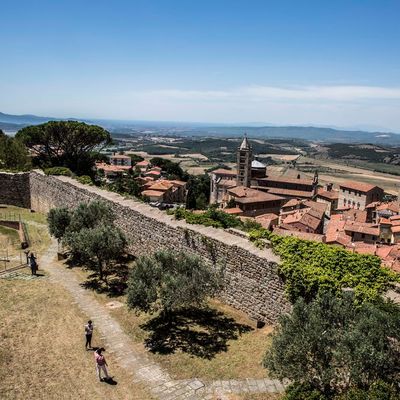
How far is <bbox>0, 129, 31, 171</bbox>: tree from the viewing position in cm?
3931

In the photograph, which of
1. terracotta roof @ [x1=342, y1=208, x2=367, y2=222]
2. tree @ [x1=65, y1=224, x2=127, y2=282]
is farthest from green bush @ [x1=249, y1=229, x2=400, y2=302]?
terracotta roof @ [x1=342, y1=208, x2=367, y2=222]

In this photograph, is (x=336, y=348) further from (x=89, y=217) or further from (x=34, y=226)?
(x=34, y=226)

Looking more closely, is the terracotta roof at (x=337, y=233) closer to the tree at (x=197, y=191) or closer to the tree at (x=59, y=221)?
the tree at (x=59, y=221)

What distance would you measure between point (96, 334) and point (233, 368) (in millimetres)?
4880

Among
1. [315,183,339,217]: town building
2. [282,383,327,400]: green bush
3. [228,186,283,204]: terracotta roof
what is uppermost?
[282,383,327,400]: green bush

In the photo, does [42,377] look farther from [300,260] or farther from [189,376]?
[300,260]

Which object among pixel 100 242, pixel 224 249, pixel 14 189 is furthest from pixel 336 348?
pixel 14 189

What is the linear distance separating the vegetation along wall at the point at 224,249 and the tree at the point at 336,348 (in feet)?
13.5

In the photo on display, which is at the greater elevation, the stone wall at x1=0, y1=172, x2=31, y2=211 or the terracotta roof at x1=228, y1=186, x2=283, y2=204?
the stone wall at x1=0, y1=172, x2=31, y2=211

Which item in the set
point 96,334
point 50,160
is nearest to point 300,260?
point 96,334

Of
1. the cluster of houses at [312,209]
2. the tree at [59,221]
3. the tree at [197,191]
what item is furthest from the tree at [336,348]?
the tree at [197,191]

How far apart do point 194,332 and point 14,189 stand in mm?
27964

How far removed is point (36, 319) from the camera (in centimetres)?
1374

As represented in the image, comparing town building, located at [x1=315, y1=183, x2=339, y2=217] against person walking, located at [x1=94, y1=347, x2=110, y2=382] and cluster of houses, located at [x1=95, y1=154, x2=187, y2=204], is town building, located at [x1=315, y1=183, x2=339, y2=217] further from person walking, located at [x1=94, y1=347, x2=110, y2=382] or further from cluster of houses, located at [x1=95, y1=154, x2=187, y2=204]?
person walking, located at [x1=94, y1=347, x2=110, y2=382]
